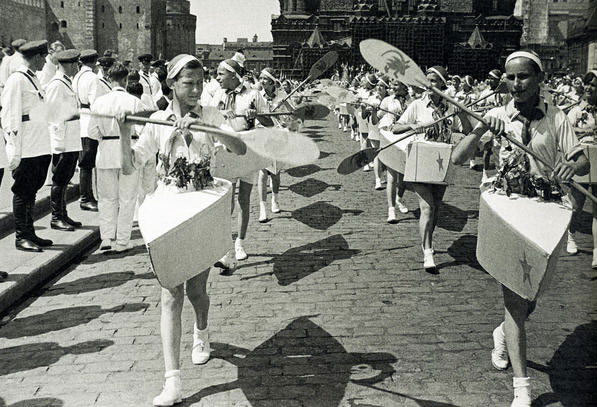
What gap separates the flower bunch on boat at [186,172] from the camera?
4.76m

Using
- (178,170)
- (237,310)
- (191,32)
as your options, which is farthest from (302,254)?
(191,32)

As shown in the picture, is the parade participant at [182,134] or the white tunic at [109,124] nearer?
the parade participant at [182,134]

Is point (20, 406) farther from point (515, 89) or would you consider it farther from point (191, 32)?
point (191, 32)

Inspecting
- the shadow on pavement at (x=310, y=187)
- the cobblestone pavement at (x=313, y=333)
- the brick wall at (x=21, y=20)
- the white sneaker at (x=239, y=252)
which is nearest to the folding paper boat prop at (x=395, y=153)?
the cobblestone pavement at (x=313, y=333)

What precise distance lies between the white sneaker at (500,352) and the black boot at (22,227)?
17.8 ft

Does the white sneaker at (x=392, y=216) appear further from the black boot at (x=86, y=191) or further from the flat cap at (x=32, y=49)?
the flat cap at (x=32, y=49)

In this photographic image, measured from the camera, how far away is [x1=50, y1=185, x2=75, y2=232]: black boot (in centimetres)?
925

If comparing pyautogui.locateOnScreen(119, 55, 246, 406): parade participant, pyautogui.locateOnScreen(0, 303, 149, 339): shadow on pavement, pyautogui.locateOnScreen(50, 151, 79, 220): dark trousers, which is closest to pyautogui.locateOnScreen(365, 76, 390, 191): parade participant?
pyautogui.locateOnScreen(50, 151, 79, 220): dark trousers

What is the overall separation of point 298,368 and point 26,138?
4.77m

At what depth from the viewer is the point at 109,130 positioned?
345 inches

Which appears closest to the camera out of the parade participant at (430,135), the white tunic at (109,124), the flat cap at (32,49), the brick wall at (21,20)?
the parade participant at (430,135)

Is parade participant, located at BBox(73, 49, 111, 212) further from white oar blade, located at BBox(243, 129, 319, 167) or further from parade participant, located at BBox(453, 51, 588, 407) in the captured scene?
parade participant, located at BBox(453, 51, 588, 407)

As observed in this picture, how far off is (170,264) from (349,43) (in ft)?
208

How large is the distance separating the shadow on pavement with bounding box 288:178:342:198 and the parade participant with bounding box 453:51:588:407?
8238 millimetres
